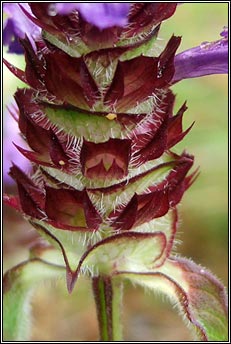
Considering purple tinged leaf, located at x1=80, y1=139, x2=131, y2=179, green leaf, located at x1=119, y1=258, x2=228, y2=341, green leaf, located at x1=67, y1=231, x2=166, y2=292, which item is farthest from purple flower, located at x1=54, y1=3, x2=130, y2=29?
green leaf, located at x1=119, y1=258, x2=228, y2=341

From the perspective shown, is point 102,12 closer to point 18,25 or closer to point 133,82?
point 133,82

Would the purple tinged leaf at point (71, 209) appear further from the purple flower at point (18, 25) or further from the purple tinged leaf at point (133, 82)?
the purple flower at point (18, 25)

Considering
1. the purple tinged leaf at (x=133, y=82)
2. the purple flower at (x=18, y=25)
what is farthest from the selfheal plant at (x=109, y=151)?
the purple flower at (x=18, y=25)

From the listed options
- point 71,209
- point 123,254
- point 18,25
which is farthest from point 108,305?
point 18,25

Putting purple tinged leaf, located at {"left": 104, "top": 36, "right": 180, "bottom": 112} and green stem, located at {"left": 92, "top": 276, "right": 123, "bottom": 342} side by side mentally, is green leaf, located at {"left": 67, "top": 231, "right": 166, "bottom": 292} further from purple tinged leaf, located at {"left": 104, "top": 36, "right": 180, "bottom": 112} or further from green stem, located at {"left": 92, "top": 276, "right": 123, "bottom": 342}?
purple tinged leaf, located at {"left": 104, "top": 36, "right": 180, "bottom": 112}

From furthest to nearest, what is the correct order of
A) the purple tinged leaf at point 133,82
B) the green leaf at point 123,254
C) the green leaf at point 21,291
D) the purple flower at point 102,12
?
the green leaf at point 21,291 < the green leaf at point 123,254 < the purple tinged leaf at point 133,82 < the purple flower at point 102,12

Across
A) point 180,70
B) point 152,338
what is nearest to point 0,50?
point 180,70
